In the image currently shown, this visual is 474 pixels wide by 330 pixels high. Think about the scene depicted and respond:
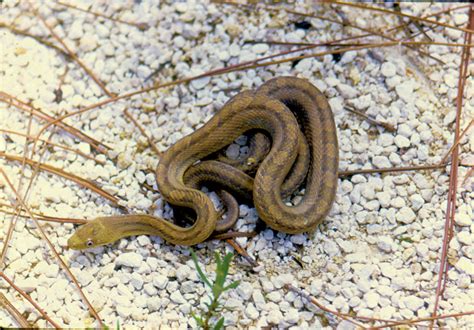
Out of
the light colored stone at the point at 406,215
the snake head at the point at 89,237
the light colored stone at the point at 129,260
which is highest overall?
the light colored stone at the point at 406,215

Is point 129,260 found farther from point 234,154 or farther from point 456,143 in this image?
point 456,143

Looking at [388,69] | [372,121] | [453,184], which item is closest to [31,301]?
[372,121]

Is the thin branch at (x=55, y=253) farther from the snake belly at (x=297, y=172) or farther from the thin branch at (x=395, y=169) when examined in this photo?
the thin branch at (x=395, y=169)

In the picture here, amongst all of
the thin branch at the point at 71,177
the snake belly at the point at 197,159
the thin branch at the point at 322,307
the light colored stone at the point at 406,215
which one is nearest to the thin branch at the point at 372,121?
the snake belly at the point at 197,159

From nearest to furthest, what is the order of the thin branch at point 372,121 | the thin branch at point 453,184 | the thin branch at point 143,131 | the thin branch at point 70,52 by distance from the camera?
the thin branch at point 453,184 → the thin branch at point 372,121 → the thin branch at point 143,131 → the thin branch at point 70,52

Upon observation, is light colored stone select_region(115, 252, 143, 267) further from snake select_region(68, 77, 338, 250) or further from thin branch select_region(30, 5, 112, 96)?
thin branch select_region(30, 5, 112, 96)

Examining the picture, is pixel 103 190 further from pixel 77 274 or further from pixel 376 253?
pixel 376 253
